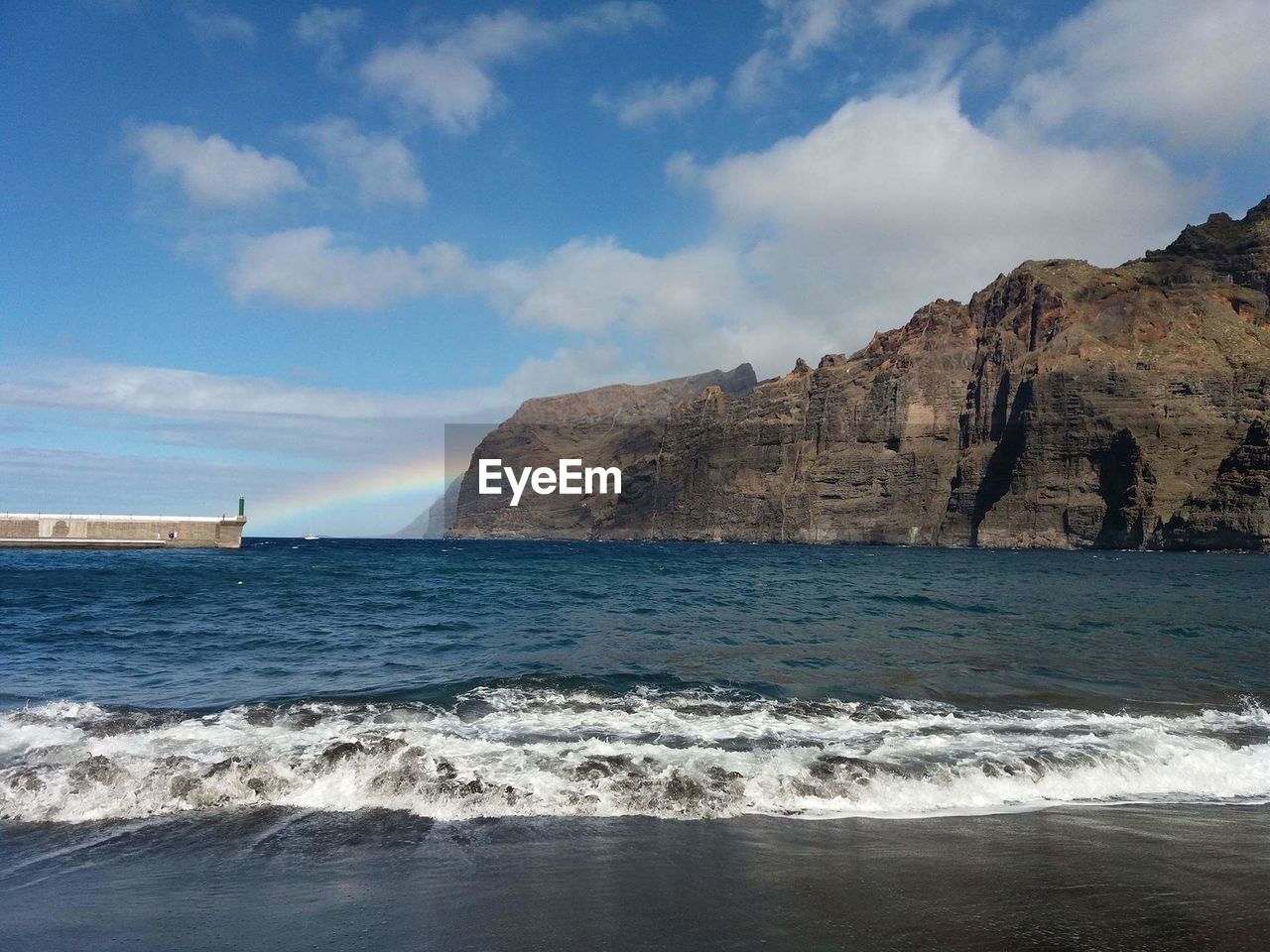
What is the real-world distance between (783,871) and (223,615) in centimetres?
2447

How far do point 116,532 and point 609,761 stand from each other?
100 metres

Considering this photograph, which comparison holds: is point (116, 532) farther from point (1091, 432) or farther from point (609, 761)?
point (1091, 432)

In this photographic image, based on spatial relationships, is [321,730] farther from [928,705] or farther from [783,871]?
[928,705]

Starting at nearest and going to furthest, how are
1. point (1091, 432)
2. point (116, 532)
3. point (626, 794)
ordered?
point (626, 794) < point (116, 532) < point (1091, 432)

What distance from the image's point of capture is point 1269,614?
31312 millimetres

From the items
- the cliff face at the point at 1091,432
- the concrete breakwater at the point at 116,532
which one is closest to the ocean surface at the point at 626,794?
the concrete breakwater at the point at 116,532

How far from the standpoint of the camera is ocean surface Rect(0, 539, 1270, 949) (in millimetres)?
6355

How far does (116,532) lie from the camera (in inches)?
3629

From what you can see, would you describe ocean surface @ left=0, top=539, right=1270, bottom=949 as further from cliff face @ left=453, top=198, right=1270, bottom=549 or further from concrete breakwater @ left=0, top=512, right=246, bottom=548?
cliff face @ left=453, top=198, right=1270, bottom=549

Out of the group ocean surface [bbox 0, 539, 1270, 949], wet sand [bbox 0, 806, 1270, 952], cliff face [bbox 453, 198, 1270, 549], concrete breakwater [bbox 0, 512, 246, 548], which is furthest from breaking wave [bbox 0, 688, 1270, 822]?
cliff face [bbox 453, 198, 1270, 549]

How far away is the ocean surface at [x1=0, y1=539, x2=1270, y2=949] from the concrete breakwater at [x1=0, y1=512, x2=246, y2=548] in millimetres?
81687

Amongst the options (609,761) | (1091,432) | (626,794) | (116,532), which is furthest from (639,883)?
(1091,432)

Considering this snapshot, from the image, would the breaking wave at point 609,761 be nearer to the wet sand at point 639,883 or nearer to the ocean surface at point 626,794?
the ocean surface at point 626,794

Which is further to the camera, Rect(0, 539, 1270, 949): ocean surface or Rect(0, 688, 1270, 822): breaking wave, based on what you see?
Rect(0, 688, 1270, 822): breaking wave
